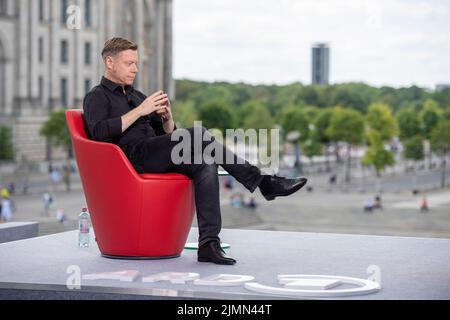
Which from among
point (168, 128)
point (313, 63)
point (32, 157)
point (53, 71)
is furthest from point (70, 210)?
point (313, 63)

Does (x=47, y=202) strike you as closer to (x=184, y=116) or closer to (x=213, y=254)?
(x=213, y=254)

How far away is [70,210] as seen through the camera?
1735 inches

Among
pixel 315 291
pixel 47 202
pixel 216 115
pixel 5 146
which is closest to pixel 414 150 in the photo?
pixel 216 115

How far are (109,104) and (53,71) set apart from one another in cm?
6336

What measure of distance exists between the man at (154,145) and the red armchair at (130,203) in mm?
128

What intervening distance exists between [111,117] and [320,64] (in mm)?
158694

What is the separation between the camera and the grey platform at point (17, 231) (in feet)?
33.0

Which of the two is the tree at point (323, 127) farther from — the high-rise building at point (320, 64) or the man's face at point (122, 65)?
the man's face at point (122, 65)

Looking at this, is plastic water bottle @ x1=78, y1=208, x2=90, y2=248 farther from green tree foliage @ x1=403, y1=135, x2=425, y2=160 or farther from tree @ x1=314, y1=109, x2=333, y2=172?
tree @ x1=314, y1=109, x2=333, y2=172

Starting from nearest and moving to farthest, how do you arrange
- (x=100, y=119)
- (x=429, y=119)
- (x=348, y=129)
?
(x=100, y=119) → (x=348, y=129) → (x=429, y=119)

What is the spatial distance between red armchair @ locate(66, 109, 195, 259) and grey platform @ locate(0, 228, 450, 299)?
15cm

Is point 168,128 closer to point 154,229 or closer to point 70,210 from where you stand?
point 154,229

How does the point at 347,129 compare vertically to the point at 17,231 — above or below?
below

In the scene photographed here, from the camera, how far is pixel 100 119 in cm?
845
